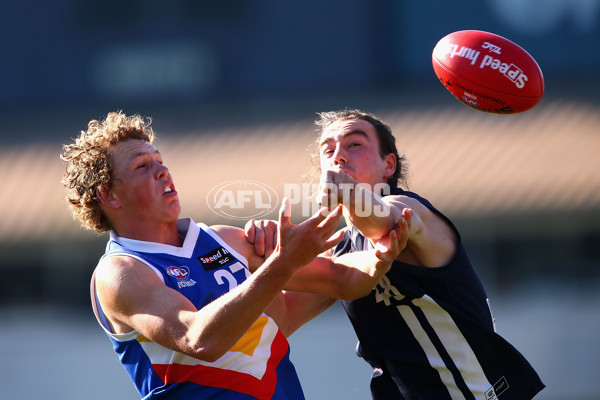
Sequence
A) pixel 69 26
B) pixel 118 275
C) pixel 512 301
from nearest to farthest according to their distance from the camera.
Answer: pixel 118 275, pixel 512 301, pixel 69 26

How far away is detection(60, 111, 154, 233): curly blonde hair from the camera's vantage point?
14.5ft

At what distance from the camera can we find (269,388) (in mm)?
4199

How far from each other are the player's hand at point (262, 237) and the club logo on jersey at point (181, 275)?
47 centimetres

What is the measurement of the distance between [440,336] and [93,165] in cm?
201

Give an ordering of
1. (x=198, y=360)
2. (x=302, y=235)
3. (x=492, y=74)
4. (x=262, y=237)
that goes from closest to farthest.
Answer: (x=302, y=235), (x=198, y=360), (x=262, y=237), (x=492, y=74)

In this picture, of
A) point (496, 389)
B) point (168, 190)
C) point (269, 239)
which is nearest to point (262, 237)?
point (269, 239)

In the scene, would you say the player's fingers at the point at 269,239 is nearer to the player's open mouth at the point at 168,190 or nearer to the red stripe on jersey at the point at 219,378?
the player's open mouth at the point at 168,190

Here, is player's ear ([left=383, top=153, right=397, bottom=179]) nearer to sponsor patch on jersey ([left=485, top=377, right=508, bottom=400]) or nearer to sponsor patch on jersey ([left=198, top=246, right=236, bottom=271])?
sponsor patch on jersey ([left=198, top=246, right=236, bottom=271])

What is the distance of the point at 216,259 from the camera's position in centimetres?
435

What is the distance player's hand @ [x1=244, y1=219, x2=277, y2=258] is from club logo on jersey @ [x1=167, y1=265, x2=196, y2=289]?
1.54ft

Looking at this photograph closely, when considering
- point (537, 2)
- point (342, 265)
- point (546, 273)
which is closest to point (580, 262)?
point (546, 273)

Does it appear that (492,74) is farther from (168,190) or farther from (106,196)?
(106,196)

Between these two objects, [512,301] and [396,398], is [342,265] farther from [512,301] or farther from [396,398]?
[512,301]

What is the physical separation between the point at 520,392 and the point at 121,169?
7.99 feet
